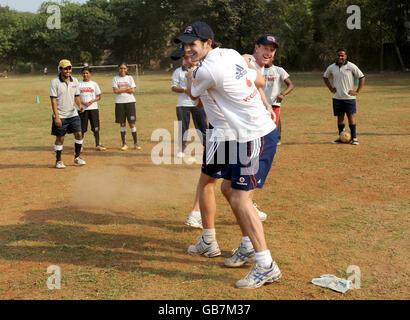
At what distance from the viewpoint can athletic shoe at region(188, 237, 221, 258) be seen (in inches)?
206

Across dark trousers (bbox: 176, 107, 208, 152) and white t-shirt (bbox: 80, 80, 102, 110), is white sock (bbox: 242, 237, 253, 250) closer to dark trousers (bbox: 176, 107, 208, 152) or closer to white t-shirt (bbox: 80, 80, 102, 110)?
dark trousers (bbox: 176, 107, 208, 152)

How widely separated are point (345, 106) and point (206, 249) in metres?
7.95

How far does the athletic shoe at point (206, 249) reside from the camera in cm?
523

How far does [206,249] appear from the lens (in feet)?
17.2

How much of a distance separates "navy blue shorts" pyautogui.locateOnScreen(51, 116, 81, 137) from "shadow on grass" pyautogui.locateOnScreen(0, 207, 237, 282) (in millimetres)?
3458

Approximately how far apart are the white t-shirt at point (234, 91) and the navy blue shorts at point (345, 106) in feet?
25.9

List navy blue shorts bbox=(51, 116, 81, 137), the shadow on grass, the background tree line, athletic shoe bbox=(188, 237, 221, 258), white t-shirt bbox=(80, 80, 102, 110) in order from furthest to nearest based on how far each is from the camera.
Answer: the background tree line
white t-shirt bbox=(80, 80, 102, 110)
navy blue shorts bbox=(51, 116, 81, 137)
athletic shoe bbox=(188, 237, 221, 258)
the shadow on grass

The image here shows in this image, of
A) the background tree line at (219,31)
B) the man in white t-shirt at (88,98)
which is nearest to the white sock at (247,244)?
the man in white t-shirt at (88,98)

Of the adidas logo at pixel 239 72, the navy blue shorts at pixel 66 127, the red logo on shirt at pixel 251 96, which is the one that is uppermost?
the adidas logo at pixel 239 72

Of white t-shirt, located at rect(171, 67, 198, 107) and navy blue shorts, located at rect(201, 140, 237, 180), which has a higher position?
white t-shirt, located at rect(171, 67, 198, 107)

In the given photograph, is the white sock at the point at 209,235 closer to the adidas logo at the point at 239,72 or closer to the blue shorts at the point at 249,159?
the blue shorts at the point at 249,159

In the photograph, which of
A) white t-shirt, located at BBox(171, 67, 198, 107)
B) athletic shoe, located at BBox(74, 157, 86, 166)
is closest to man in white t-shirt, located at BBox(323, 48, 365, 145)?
white t-shirt, located at BBox(171, 67, 198, 107)

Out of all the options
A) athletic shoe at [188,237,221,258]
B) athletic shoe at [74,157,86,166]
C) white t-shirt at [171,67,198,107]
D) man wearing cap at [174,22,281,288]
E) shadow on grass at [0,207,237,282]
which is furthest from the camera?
athletic shoe at [74,157,86,166]

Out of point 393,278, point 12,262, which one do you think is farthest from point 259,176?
point 12,262
